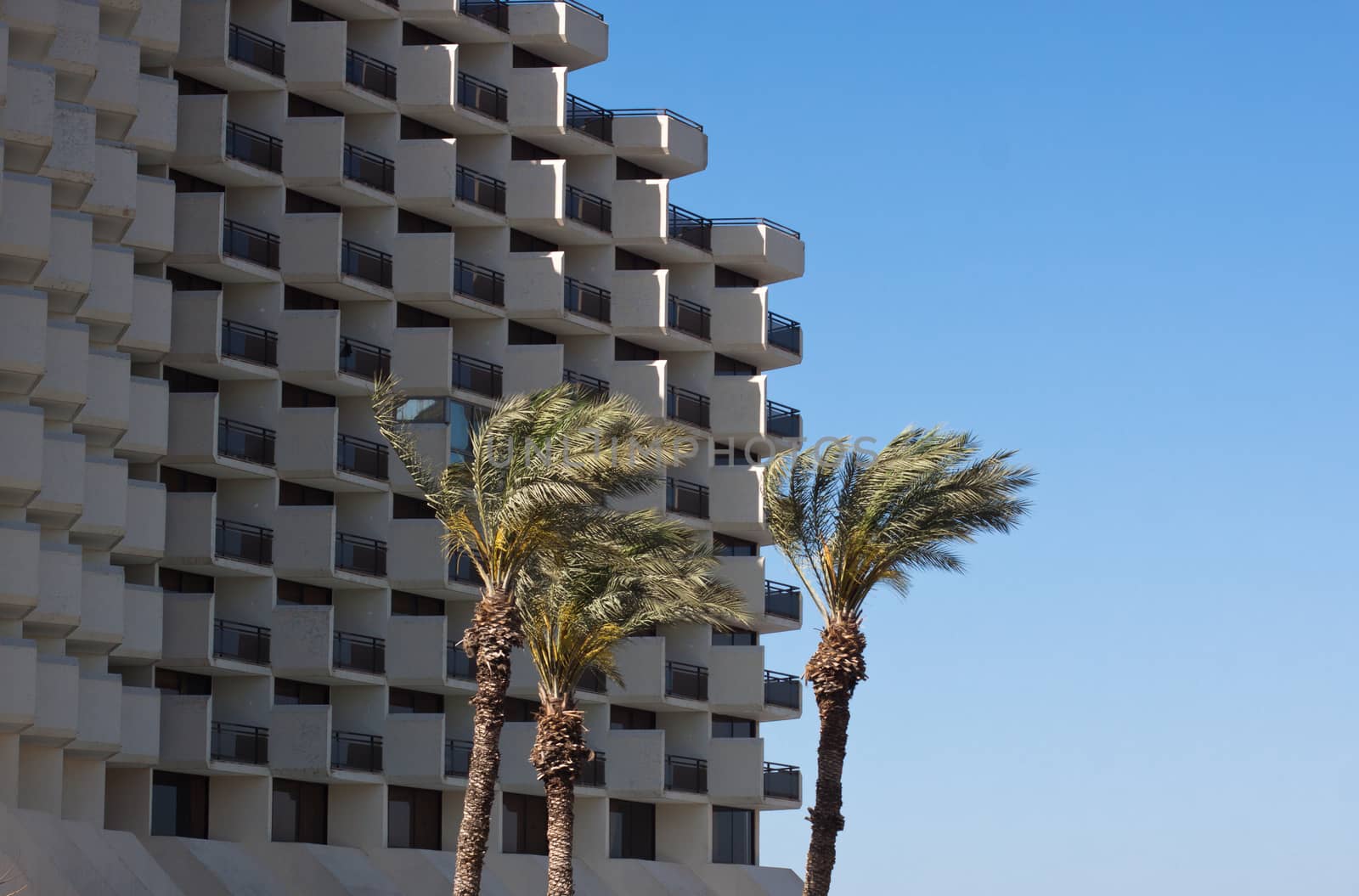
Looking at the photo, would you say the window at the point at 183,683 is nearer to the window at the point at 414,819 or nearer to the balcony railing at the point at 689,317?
the window at the point at 414,819

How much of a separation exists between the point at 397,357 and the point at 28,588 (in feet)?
67.1

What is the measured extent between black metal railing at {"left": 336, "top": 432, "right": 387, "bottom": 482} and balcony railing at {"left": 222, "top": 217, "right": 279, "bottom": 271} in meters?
5.36

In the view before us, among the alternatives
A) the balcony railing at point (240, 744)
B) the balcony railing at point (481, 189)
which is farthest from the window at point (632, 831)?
the balcony railing at point (481, 189)

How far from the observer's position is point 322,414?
216ft

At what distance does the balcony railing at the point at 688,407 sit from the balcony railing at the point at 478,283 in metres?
7.03

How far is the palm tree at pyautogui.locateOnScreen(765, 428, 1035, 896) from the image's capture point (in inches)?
1988

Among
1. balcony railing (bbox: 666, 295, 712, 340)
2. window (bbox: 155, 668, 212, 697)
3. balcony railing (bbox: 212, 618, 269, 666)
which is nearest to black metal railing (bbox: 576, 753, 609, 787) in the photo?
balcony railing (bbox: 212, 618, 269, 666)

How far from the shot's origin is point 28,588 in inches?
1956

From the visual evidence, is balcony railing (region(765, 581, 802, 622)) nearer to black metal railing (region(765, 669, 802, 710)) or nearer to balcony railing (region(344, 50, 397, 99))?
black metal railing (region(765, 669, 802, 710))

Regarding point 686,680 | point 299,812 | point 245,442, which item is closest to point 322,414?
point 245,442

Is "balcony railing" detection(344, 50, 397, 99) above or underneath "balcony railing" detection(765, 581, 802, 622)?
above

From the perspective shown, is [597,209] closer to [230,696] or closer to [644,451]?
[230,696]

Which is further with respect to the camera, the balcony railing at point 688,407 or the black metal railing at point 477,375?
the balcony railing at point 688,407

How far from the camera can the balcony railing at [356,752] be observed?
215ft
